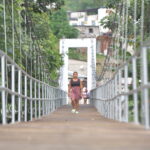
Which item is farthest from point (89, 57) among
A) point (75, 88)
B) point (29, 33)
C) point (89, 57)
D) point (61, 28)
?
point (75, 88)

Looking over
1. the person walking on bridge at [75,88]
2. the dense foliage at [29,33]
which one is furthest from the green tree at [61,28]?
the person walking on bridge at [75,88]

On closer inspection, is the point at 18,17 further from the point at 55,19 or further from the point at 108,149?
the point at 55,19

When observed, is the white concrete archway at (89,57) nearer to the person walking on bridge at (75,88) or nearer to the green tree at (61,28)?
the green tree at (61,28)

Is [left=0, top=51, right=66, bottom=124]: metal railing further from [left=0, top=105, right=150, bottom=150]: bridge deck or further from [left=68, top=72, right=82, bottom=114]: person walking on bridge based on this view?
[left=0, top=105, right=150, bottom=150]: bridge deck

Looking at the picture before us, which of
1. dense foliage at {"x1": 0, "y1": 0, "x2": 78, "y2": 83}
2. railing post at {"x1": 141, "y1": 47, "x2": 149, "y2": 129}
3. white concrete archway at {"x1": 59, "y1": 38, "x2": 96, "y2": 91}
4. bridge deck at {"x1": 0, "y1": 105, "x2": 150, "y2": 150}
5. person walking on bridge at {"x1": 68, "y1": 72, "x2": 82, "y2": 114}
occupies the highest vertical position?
white concrete archway at {"x1": 59, "y1": 38, "x2": 96, "y2": 91}

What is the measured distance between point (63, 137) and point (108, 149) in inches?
38.0

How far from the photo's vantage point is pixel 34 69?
18109 millimetres

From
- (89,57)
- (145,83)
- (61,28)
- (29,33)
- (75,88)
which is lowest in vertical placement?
(145,83)

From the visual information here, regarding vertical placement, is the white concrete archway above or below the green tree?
below

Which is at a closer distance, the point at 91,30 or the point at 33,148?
the point at 33,148

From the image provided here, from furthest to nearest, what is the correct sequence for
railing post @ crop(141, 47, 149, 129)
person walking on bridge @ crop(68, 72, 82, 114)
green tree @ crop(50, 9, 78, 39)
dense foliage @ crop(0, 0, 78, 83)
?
green tree @ crop(50, 9, 78, 39) < person walking on bridge @ crop(68, 72, 82, 114) < dense foliage @ crop(0, 0, 78, 83) < railing post @ crop(141, 47, 149, 129)

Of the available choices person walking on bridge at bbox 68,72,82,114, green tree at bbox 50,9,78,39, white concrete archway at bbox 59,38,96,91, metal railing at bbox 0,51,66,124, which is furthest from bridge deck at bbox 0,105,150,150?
green tree at bbox 50,9,78,39

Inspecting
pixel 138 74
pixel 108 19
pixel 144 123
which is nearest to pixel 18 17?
pixel 108 19

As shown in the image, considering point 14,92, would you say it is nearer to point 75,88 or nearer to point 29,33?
point 75,88
